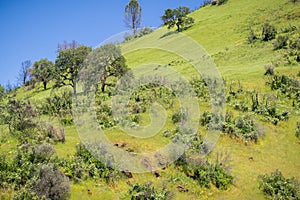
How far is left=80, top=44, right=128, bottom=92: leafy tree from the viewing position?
1487 inches

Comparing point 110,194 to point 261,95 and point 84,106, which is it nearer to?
point 84,106

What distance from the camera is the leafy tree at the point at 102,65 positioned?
37.8 meters

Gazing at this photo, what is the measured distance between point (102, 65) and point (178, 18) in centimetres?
4656

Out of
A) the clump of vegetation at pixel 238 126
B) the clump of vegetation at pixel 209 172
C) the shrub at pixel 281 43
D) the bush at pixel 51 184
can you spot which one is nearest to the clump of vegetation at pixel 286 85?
the clump of vegetation at pixel 238 126

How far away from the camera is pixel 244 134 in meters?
21.1

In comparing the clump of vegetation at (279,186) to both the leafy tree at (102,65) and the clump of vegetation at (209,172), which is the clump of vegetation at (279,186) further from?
the leafy tree at (102,65)

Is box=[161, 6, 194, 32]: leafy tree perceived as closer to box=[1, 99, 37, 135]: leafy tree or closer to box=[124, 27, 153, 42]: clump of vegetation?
box=[124, 27, 153, 42]: clump of vegetation

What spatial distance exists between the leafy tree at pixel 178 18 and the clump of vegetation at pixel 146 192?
222ft

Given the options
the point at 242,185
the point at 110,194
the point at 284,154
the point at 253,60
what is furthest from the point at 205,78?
the point at 110,194

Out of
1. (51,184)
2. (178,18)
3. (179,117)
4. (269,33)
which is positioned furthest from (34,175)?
(178,18)

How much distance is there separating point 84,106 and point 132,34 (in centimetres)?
7318

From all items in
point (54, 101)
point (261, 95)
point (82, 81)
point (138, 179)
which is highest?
point (82, 81)

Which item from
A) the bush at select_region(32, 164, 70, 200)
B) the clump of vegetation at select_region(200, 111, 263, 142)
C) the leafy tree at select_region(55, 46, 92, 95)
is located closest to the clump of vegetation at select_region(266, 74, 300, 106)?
the clump of vegetation at select_region(200, 111, 263, 142)

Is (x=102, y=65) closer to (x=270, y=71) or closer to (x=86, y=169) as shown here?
(x=270, y=71)
